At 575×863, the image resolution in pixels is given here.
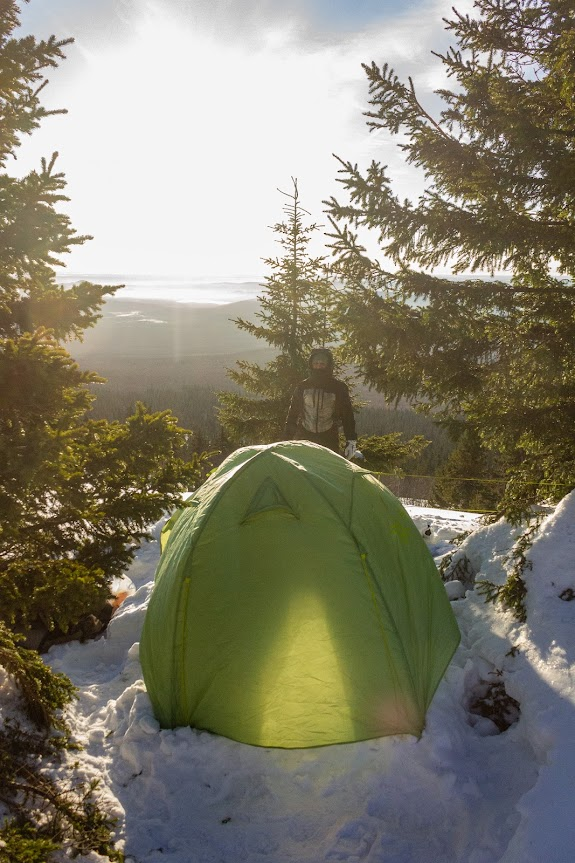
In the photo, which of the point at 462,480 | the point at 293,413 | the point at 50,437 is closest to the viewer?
the point at 50,437

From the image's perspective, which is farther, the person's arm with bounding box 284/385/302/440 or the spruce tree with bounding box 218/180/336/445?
the spruce tree with bounding box 218/180/336/445

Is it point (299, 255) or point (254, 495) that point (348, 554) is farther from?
point (299, 255)

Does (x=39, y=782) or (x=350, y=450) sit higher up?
(x=350, y=450)

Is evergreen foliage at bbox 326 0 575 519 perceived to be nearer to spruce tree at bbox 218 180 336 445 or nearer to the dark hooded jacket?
the dark hooded jacket

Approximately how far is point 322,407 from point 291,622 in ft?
14.9

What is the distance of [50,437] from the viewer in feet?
11.0

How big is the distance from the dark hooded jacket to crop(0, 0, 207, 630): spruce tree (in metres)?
3.70

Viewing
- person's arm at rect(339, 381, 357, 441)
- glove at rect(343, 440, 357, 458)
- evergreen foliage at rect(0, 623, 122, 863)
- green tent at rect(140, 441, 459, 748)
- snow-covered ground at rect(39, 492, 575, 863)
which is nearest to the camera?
evergreen foliage at rect(0, 623, 122, 863)

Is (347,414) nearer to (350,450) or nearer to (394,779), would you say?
(350,450)

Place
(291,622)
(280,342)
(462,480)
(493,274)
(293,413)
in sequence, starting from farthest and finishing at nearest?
(462,480) → (280,342) → (293,413) → (493,274) → (291,622)

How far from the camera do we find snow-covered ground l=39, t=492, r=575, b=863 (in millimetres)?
3434

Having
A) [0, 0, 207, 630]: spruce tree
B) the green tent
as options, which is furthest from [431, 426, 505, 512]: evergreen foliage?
[0, 0, 207, 630]: spruce tree

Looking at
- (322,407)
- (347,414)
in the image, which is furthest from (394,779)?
(322,407)

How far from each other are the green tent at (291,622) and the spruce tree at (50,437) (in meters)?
0.72
